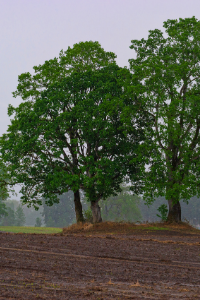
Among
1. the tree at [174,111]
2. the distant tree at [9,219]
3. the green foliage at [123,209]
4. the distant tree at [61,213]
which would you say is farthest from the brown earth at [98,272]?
the distant tree at [61,213]

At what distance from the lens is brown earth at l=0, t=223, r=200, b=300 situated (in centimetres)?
664

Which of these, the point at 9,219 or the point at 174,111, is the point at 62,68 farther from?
the point at 9,219

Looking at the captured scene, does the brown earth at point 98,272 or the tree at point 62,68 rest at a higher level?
the tree at point 62,68

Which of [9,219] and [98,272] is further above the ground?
[9,219]

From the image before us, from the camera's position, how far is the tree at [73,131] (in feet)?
81.5

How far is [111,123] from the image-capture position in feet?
83.6

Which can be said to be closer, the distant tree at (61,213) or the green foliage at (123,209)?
the green foliage at (123,209)

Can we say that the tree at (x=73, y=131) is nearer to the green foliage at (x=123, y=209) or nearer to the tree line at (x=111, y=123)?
the tree line at (x=111, y=123)

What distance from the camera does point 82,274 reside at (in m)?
8.74

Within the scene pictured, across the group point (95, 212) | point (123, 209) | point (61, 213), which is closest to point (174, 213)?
point (95, 212)

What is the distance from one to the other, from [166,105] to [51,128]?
313 inches

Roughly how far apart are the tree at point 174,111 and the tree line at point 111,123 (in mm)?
67

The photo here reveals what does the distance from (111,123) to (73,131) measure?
9.82ft

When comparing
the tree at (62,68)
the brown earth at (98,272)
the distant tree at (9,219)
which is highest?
the tree at (62,68)
